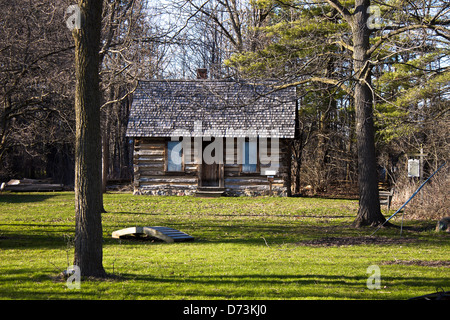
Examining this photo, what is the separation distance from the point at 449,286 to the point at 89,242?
557 cm

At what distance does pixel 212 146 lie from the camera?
26703mm

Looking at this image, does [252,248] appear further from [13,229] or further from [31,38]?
[31,38]

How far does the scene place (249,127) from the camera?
26.1 metres

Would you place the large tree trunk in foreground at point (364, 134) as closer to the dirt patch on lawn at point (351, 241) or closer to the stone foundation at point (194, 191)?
the dirt patch on lawn at point (351, 241)

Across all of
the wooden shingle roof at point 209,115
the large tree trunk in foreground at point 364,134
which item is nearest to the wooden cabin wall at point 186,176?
the wooden shingle roof at point 209,115

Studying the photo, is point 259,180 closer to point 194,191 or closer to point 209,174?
point 209,174

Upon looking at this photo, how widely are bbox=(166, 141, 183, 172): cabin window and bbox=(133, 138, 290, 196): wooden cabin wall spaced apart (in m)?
0.22

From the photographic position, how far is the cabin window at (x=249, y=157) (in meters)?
26.4

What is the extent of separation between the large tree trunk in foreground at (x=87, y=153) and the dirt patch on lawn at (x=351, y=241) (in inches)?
248

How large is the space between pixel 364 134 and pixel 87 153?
1021cm

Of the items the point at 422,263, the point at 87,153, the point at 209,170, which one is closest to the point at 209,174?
the point at 209,170

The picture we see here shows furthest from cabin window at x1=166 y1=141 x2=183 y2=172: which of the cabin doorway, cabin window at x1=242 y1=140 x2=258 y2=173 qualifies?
cabin window at x1=242 y1=140 x2=258 y2=173

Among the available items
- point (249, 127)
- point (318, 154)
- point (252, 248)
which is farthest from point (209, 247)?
point (318, 154)

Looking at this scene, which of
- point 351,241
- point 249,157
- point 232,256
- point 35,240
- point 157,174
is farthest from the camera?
point 157,174
